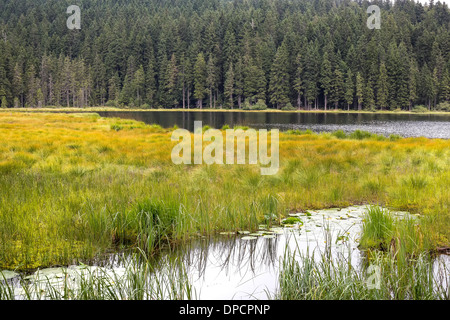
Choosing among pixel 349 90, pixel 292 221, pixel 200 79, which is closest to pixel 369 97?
pixel 349 90

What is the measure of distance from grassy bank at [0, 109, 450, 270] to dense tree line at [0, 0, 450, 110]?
9002 cm

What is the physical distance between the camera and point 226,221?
25.0 ft

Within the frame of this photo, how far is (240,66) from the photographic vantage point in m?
113

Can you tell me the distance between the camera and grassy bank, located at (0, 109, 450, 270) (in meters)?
6.54

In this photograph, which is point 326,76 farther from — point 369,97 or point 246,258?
point 246,258

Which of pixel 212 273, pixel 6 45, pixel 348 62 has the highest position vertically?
pixel 6 45

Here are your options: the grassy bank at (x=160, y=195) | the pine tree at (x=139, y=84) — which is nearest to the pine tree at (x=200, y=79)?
the pine tree at (x=139, y=84)

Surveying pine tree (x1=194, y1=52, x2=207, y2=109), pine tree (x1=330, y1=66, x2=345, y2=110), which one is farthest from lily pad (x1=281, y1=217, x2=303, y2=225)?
pine tree (x1=194, y1=52, x2=207, y2=109)

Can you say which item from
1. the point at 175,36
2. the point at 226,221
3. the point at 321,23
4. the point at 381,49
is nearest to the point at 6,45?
the point at 175,36

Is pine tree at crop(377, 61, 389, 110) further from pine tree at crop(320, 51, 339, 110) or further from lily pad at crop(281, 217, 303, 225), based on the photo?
lily pad at crop(281, 217, 303, 225)

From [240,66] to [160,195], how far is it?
352 ft

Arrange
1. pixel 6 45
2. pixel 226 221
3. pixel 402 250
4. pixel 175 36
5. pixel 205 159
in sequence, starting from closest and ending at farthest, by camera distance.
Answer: pixel 402 250, pixel 226 221, pixel 205 159, pixel 6 45, pixel 175 36

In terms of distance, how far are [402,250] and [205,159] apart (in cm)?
1126
